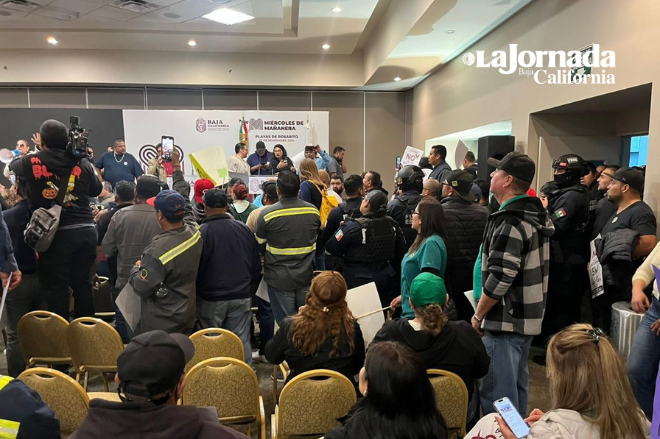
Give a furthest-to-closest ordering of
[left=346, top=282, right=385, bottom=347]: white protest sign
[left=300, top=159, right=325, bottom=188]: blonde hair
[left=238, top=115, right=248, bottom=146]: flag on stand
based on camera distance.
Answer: [left=238, top=115, right=248, bottom=146]: flag on stand
[left=300, top=159, right=325, bottom=188]: blonde hair
[left=346, top=282, right=385, bottom=347]: white protest sign

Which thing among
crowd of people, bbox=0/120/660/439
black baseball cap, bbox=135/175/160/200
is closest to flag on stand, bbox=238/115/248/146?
crowd of people, bbox=0/120/660/439

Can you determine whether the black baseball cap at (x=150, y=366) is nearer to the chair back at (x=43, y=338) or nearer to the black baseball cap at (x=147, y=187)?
the chair back at (x=43, y=338)

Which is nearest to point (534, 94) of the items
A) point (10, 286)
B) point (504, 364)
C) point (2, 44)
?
point (504, 364)

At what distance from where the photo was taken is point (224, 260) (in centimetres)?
280

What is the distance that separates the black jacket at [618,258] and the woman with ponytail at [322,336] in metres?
1.96

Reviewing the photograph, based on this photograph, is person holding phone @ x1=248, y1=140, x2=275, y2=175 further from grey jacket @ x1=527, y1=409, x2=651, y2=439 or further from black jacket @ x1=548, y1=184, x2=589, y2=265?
grey jacket @ x1=527, y1=409, x2=651, y2=439

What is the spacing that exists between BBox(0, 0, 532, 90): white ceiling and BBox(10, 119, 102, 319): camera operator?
154 inches

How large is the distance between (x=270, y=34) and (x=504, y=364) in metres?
7.48

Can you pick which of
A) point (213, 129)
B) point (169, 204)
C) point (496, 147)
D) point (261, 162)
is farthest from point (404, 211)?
point (213, 129)

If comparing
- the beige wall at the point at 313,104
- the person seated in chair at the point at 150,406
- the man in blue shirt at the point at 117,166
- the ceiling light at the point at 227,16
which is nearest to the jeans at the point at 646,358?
the person seated in chair at the point at 150,406

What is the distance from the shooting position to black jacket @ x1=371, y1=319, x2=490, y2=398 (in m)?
1.90

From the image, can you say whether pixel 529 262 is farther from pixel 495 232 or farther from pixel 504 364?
pixel 504 364

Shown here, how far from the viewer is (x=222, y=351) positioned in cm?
231

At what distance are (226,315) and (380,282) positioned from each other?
1.14 metres
